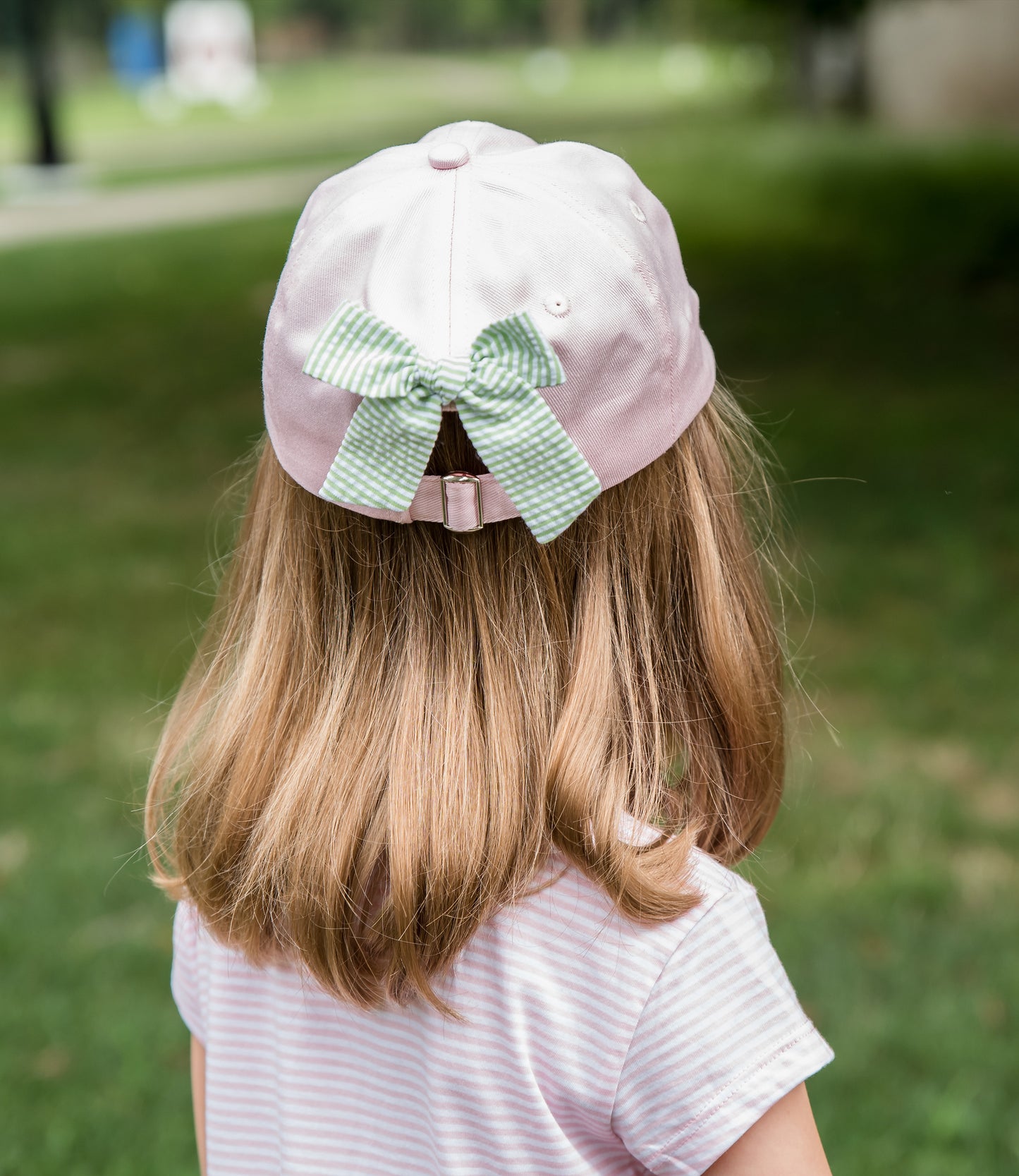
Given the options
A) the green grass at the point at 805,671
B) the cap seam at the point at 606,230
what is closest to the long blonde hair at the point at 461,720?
the cap seam at the point at 606,230

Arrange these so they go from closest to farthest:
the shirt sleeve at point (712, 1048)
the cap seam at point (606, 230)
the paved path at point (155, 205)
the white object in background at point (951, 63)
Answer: the shirt sleeve at point (712, 1048), the cap seam at point (606, 230), the paved path at point (155, 205), the white object in background at point (951, 63)

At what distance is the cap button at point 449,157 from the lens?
4.13 feet

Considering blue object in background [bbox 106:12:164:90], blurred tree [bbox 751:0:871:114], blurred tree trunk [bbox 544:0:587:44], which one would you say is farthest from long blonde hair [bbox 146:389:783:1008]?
blurred tree trunk [bbox 544:0:587:44]

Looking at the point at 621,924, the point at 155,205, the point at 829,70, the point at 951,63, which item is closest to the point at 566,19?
the point at 829,70

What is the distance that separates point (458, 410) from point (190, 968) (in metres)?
0.68

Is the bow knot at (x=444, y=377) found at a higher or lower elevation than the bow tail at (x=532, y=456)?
higher

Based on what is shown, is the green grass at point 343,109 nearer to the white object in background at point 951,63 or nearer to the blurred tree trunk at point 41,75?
the blurred tree trunk at point 41,75

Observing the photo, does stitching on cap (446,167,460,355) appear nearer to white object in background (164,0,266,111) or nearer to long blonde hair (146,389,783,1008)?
long blonde hair (146,389,783,1008)

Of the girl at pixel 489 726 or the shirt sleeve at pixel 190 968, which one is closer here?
the girl at pixel 489 726

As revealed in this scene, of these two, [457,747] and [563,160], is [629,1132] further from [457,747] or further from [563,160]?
[563,160]

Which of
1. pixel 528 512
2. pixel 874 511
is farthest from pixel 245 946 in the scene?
pixel 874 511

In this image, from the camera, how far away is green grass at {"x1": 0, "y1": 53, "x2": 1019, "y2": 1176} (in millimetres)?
2789

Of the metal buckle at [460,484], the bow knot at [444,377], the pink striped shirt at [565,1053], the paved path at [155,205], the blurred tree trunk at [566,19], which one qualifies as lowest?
the blurred tree trunk at [566,19]

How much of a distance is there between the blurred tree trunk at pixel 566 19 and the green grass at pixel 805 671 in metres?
57.0
